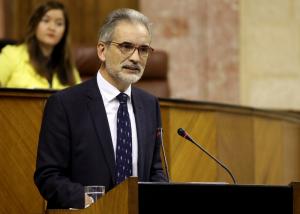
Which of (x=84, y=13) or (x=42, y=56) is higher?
(x=84, y=13)

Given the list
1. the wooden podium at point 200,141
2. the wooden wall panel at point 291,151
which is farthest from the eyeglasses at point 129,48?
the wooden wall panel at point 291,151

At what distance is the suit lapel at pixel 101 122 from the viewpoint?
131 inches

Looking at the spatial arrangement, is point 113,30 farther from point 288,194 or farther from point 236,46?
point 236,46

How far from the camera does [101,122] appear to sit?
337 centimetres

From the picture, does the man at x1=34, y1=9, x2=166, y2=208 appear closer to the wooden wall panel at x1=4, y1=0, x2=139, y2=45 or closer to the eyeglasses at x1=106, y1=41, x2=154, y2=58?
the eyeglasses at x1=106, y1=41, x2=154, y2=58

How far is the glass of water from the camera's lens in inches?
122

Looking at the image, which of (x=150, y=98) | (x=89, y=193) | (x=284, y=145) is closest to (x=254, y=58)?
(x=284, y=145)

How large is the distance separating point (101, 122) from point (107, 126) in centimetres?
3

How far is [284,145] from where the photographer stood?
6.00 m

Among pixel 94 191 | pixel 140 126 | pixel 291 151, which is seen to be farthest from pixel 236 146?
pixel 94 191

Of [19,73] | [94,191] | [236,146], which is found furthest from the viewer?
[236,146]

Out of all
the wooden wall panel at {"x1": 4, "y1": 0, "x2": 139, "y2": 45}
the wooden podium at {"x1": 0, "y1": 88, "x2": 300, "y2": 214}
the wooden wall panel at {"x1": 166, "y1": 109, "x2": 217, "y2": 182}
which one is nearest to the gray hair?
the wooden podium at {"x1": 0, "y1": 88, "x2": 300, "y2": 214}

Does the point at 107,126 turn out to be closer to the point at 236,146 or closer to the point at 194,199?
the point at 194,199

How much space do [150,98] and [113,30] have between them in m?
0.35
